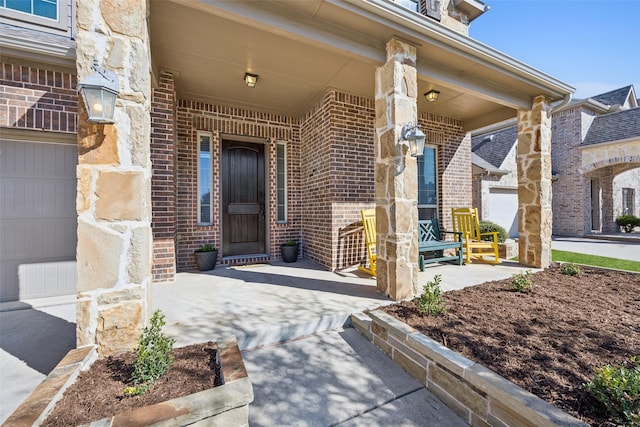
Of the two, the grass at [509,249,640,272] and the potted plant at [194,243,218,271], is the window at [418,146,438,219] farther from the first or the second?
the potted plant at [194,243,218,271]

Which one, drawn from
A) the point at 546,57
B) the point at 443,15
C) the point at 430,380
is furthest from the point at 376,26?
the point at 546,57

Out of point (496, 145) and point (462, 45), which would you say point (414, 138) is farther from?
point (496, 145)

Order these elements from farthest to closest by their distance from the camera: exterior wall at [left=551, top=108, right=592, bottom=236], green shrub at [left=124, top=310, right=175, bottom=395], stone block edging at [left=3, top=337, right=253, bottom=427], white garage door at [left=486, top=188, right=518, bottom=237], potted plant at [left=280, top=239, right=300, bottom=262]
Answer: exterior wall at [left=551, top=108, right=592, bottom=236]
white garage door at [left=486, top=188, right=518, bottom=237]
potted plant at [left=280, top=239, right=300, bottom=262]
green shrub at [left=124, top=310, right=175, bottom=395]
stone block edging at [left=3, top=337, right=253, bottom=427]

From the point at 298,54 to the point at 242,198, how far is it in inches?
121

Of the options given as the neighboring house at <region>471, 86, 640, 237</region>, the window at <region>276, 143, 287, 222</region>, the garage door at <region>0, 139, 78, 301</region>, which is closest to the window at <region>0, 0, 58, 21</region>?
the garage door at <region>0, 139, 78, 301</region>

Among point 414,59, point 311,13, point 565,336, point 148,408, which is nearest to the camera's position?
point 148,408

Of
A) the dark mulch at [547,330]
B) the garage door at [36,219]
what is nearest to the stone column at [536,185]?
the dark mulch at [547,330]

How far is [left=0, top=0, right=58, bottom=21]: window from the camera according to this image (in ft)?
10.4

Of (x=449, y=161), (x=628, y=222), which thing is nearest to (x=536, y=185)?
(x=449, y=161)

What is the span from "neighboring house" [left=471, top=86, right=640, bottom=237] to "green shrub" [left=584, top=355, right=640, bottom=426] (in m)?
8.92

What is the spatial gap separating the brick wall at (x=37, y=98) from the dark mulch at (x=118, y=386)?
287 cm

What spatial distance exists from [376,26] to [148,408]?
142 inches

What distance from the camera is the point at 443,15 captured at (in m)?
5.98

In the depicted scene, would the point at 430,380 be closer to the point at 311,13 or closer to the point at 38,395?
the point at 38,395
